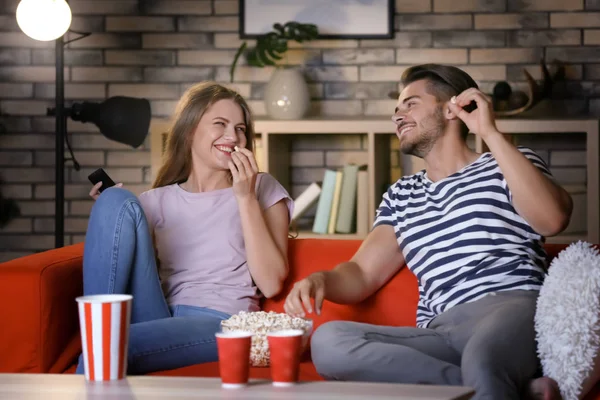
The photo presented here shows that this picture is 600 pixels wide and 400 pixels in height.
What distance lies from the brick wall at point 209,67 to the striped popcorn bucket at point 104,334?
8.52ft

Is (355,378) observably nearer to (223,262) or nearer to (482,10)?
(223,262)

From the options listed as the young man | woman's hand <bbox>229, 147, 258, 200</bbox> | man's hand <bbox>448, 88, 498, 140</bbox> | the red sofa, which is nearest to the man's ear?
the young man

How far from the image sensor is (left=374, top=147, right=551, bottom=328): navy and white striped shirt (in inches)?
79.4

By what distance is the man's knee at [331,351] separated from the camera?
5.97 feet

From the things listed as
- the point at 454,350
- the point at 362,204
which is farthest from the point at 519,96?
the point at 454,350

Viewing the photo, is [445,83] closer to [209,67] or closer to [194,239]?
[194,239]

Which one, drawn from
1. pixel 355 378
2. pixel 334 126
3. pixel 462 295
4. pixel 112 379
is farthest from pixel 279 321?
pixel 334 126

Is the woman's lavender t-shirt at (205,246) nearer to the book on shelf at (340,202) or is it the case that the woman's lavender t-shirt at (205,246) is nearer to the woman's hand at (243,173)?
the woman's hand at (243,173)

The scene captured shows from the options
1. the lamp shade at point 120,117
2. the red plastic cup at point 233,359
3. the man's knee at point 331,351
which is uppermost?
the lamp shade at point 120,117

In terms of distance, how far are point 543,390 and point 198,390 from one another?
73 cm

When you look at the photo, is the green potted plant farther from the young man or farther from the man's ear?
the man's ear

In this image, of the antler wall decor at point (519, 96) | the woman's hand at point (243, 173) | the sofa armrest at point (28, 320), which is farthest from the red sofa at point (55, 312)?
the antler wall decor at point (519, 96)

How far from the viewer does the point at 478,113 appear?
2.02m

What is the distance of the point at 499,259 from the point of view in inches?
79.5
